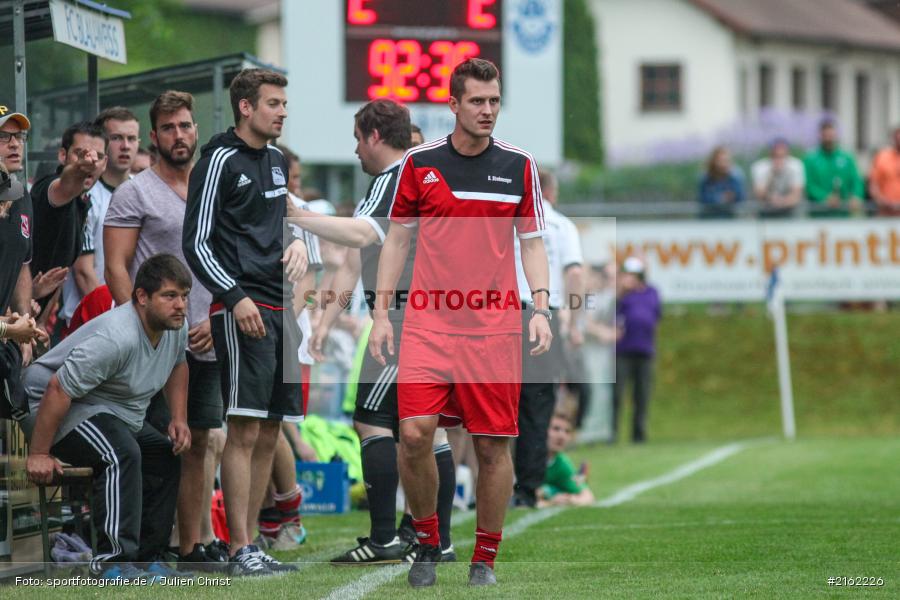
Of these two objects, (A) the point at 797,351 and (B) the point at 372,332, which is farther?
(A) the point at 797,351

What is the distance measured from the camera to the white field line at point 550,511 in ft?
23.4

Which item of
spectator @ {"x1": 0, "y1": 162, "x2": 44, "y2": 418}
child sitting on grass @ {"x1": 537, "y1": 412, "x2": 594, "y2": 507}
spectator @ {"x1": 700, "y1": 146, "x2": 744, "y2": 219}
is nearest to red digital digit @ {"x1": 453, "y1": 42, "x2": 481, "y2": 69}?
child sitting on grass @ {"x1": 537, "y1": 412, "x2": 594, "y2": 507}

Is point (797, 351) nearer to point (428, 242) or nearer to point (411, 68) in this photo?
point (411, 68)

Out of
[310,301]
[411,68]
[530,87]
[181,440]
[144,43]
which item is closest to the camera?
[181,440]

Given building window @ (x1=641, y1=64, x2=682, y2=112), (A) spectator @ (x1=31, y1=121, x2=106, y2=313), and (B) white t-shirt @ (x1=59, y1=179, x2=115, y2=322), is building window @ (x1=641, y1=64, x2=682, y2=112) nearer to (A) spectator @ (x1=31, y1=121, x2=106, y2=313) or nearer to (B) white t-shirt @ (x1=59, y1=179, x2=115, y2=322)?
(B) white t-shirt @ (x1=59, y1=179, x2=115, y2=322)

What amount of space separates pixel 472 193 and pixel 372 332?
0.78 meters

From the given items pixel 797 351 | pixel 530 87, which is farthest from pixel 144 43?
pixel 530 87

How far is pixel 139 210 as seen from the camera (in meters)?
8.35

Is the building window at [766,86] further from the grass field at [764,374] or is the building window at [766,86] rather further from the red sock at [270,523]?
the red sock at [270,523]

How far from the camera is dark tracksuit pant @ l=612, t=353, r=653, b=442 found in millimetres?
20672

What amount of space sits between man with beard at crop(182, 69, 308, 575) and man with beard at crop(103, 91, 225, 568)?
0.34 metres

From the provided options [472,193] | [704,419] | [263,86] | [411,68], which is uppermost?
[411,68]

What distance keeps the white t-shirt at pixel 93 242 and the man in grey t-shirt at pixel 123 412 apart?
4.70 ft

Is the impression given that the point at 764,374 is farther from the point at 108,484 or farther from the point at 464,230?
the point at 108,484
